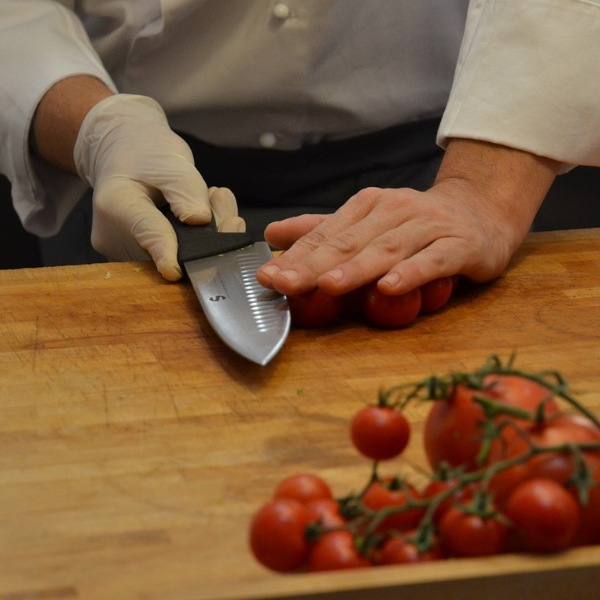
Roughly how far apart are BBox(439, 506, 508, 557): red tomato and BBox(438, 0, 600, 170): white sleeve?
71cm

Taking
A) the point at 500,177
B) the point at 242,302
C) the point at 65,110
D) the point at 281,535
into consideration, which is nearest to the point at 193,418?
the point at 242,302

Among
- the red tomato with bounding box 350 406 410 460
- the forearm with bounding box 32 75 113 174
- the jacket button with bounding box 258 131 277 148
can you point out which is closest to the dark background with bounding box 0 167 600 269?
the forearm with bounding box 32 75 113 174

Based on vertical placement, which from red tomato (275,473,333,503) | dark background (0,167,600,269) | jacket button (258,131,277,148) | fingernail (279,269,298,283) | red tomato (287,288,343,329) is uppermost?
red tomato (275,473,333,503)

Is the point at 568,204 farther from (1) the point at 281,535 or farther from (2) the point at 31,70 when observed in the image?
(1) the point at 281,535

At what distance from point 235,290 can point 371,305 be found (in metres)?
0.14

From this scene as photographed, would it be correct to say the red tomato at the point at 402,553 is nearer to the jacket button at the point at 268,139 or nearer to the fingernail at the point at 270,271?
the fingernail at the point at 270,271

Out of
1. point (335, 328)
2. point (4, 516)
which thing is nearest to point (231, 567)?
point (4, 516)

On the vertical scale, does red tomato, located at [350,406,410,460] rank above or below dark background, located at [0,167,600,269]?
above

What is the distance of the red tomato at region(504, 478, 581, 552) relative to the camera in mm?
540

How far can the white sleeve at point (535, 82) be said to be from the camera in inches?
46.6

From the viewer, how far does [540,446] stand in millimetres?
571

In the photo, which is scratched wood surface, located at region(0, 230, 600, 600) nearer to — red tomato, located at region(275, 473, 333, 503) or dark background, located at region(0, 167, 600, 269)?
red tomato, located at region(275, 473, 333, 503)

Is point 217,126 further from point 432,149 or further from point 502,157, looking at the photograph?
point 502,157

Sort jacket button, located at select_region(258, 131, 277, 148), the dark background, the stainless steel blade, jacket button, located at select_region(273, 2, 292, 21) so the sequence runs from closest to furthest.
Result: the stainless steel blade, jacket button, located at select_region(273, 2, 292, 21), jacket button, located at select_region(258, 131, 277, 148), the dark background
